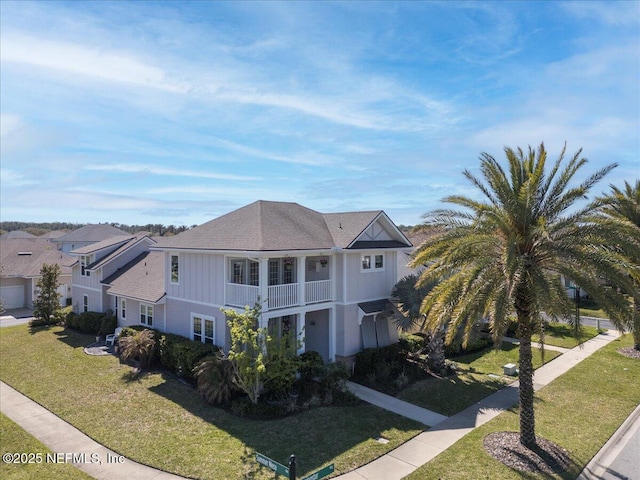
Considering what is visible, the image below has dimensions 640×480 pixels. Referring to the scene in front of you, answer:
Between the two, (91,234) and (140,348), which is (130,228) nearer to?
(91,234)

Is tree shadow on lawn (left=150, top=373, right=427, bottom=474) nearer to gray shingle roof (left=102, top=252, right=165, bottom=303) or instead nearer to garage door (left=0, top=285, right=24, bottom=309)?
gray shingle roof (left=102, top=252, right=165, bottom=303)

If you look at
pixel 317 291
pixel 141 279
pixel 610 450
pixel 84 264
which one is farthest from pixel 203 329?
pixel 610 450

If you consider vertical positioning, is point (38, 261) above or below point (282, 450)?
above

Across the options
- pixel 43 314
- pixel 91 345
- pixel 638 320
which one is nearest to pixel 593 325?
pixel 638 320

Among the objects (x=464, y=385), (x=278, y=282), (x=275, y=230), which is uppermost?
(x=275, y=230)

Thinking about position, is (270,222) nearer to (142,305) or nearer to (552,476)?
(142,305)

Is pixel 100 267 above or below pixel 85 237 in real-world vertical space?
below

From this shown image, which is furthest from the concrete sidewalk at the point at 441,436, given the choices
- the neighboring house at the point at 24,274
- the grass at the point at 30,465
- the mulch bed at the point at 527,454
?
the neighboring house at the point at 24,274
